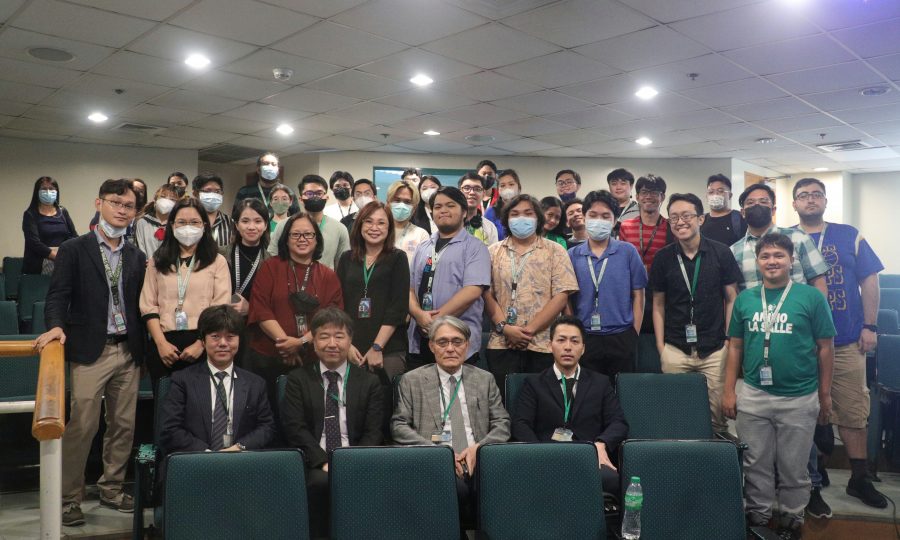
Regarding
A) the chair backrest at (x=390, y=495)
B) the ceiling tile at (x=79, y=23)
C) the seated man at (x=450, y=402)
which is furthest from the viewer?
the ceiling tile at (x=79, y=23)

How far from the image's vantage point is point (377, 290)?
3.51 metres

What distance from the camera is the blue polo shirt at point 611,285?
3.62 m

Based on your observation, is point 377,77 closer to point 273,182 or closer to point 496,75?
point 496,75

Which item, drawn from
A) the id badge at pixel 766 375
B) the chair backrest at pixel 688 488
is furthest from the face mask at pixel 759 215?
the chair backrest at pixel 688 488

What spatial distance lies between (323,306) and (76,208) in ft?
29.3

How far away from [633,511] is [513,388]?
3.41 ft

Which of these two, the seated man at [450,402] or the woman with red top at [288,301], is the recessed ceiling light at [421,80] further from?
the seated man at [450,402]

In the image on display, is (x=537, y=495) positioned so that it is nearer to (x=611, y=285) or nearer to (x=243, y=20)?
(x=611, y=285)

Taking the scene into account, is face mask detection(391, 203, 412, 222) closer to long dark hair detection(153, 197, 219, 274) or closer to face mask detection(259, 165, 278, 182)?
long dark hair detection(153, 197, 219, 274)

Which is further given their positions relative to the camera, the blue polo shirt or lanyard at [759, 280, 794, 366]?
the blue polo shirt

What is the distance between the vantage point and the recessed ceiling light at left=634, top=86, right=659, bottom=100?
6664mm

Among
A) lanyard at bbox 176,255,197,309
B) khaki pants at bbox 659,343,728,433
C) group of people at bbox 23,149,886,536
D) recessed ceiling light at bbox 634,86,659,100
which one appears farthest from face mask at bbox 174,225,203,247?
recessed ceiling light at bbox 634,86,659,100

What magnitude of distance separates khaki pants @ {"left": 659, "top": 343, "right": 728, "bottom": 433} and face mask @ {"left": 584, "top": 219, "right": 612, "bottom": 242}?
0.69 metres

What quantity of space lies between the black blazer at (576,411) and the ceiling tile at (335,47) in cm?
325
